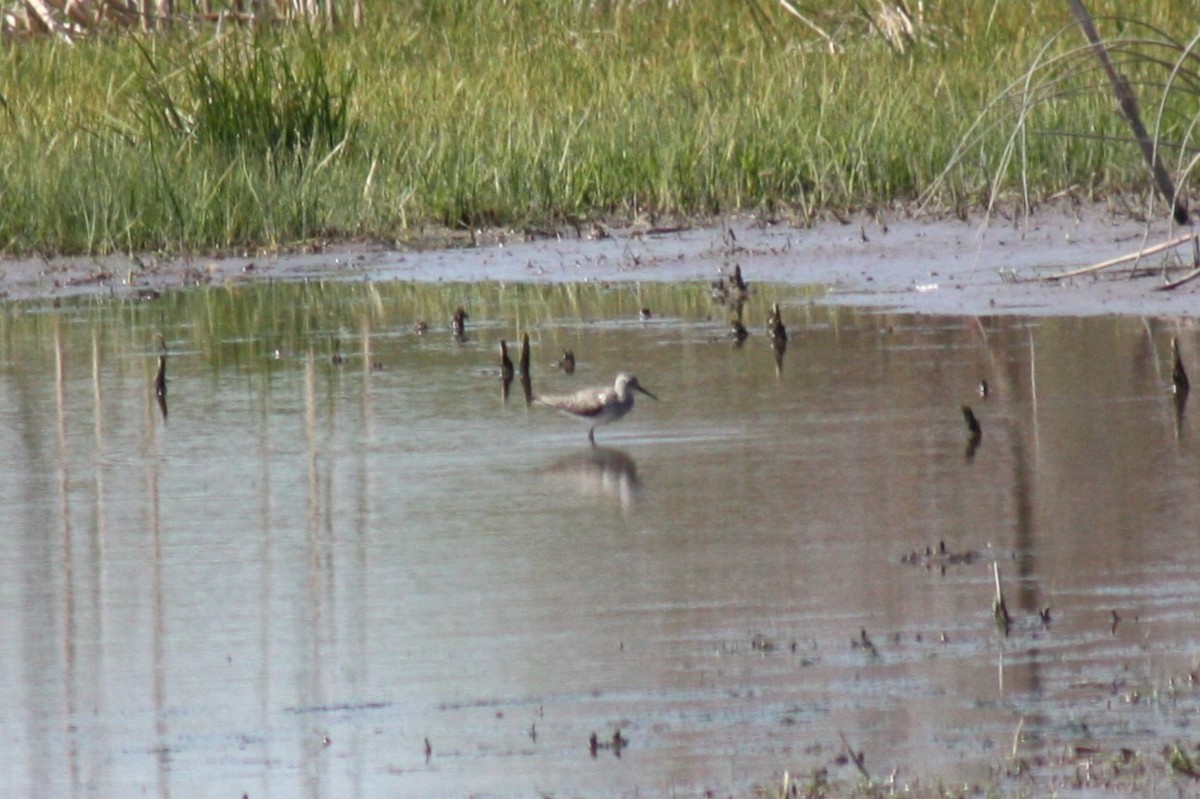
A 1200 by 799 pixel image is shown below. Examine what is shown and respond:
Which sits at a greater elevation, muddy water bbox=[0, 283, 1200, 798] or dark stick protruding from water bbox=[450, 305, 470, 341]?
dark stick protruding from water bbox=[450, 305, 470, 341]

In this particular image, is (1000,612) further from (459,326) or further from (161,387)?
(459,326)

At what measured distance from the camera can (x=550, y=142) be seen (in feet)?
40.1

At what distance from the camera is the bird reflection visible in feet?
20.4

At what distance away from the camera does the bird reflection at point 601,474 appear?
6223 mm

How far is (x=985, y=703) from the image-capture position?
4.33m

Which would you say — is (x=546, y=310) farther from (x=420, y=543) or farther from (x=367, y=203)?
(x=420, y=543)

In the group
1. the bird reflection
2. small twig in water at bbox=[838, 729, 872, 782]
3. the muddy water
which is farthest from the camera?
the bird reflection

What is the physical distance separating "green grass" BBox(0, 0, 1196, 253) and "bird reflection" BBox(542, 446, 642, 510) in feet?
12.6

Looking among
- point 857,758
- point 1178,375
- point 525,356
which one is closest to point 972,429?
point 1178,375

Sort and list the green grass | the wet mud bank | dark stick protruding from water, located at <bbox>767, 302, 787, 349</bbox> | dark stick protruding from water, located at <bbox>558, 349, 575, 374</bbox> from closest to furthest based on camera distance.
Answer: dark stick protruding from water, located at <bbox>558, 349, 575, 374</bbox>, dark stick protruding from water, located at <bbox>767, 302, 787, 349</bbox>, the wet mud bank, the green grass

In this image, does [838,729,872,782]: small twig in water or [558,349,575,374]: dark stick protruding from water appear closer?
[838,729,872,782]: small twig in water

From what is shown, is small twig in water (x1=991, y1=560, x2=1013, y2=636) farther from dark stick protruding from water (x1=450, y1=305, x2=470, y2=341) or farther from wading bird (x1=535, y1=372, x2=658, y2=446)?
dark stick protruding from water (x1=450, y1=305, x2=470, y2=341)

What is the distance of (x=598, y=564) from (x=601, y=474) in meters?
1.04

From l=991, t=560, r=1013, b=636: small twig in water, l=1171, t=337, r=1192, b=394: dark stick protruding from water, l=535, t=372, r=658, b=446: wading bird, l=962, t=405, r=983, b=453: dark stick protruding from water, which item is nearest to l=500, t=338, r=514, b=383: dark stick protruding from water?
l=535, t=372, r=658, b=446: wading bird
